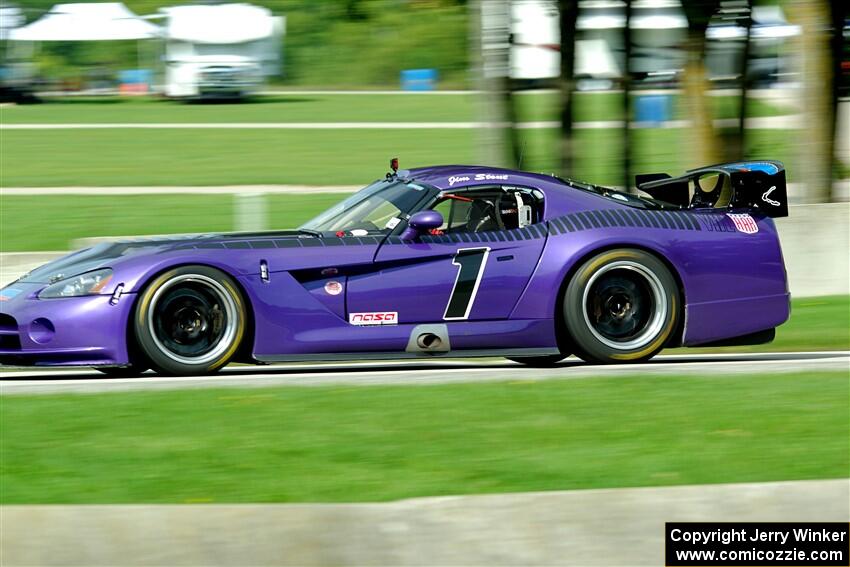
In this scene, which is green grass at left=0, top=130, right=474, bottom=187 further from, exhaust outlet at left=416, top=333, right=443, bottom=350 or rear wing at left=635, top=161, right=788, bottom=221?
exhaust outlet at left=416, top=333, right=443, bottom=350

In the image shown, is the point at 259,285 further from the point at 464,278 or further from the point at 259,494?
the point at 259,494

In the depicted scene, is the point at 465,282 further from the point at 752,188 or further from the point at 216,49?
the point at 216,49

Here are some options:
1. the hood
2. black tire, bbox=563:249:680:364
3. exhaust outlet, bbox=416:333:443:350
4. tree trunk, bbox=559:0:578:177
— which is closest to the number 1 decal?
exhaust outlet, bbox=416:333:443:350

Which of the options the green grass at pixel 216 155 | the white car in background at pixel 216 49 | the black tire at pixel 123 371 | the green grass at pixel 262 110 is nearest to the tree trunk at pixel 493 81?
the black tire at pixel 123 371

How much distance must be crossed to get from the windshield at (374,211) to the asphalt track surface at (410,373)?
0.94 meters

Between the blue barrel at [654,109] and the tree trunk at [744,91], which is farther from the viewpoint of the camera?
the blue barrel at [654,109]

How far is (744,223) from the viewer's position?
8.88 meters

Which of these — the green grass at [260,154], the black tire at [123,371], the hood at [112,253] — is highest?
the green grass at [260,154]

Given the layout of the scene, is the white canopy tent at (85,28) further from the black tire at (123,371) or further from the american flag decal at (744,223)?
the american flag decal at (744,223)

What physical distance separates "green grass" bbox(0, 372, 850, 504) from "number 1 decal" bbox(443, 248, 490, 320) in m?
0.99

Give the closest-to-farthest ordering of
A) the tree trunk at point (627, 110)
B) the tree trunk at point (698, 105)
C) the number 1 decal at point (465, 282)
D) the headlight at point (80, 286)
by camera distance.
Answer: the headlight at point (80, 286) → the number 1 decal at point (465, 282) → the tree trunk at point (698, 105) → the tree trunk at point (627, 110)

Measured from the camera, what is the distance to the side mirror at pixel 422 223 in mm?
8250

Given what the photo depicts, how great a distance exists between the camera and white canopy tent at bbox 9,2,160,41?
43.8 metres

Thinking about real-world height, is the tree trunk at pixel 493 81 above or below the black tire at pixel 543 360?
above
